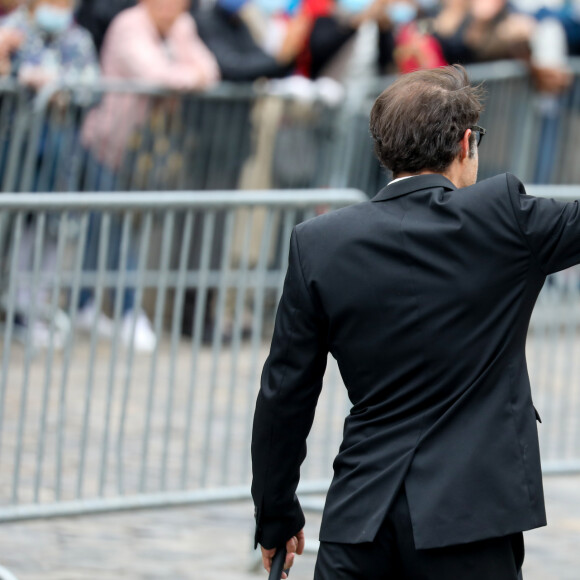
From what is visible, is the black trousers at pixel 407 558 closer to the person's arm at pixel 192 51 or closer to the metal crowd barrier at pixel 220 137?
the metal crowd barrier at pixel 220 137

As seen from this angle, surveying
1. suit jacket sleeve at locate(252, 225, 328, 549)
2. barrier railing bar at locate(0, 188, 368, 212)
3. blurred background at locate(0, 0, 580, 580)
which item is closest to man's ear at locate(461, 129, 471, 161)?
suit jacket sleeve at locate(252, 225, 328, 549)

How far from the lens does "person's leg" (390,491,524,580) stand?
2523 mm

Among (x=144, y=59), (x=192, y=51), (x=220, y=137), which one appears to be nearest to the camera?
(x=144, y=59)

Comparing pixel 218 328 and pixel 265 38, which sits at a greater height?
pixel 265 38

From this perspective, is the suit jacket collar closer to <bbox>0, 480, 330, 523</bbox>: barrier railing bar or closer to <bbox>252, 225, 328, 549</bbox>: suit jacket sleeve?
<bbox>252, 225, 328, 549</bbox>: suit jacket sleeve

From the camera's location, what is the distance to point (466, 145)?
2.60 m

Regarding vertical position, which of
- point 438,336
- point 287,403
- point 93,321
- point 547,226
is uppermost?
point 547,226

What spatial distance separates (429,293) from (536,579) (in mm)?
2245

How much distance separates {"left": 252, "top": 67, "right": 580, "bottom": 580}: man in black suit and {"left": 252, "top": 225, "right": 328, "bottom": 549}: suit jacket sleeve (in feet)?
0.03

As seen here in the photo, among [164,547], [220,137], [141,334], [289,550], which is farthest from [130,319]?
[220,137]

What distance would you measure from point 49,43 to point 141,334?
3.19 meters

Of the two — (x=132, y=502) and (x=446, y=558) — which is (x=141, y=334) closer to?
(x=132, y=502)

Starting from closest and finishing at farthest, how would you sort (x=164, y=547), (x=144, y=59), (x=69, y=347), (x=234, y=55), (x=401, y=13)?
(x=164, y=547)
(x=69, y=347)
(x=144, y=59)
(x=234, y=55)
(x=401, y=13)

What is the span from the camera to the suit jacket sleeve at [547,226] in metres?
2.54
